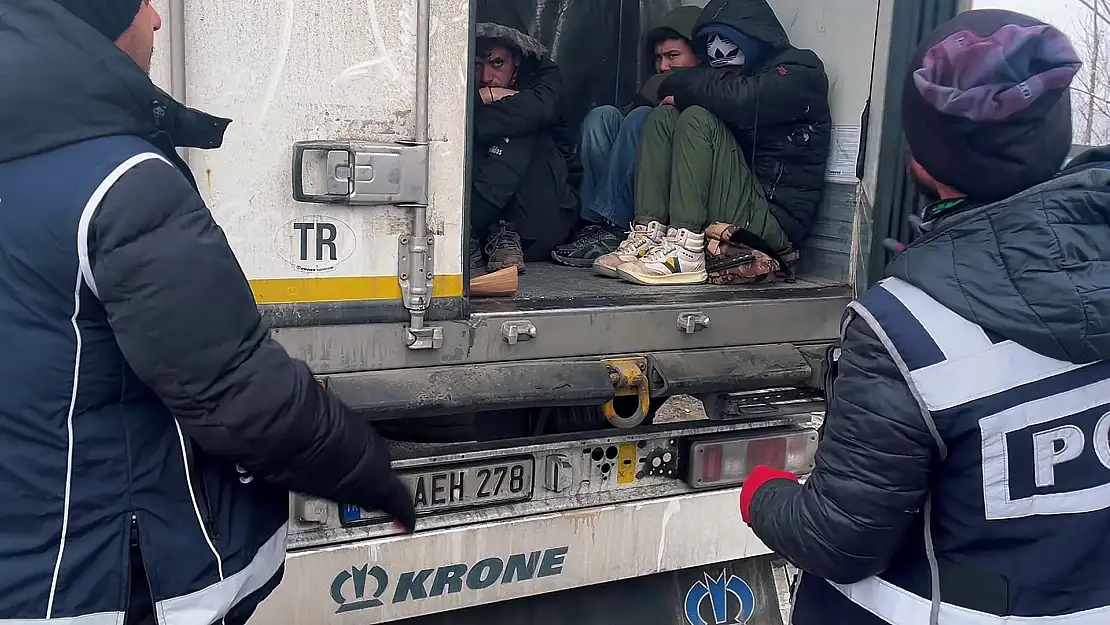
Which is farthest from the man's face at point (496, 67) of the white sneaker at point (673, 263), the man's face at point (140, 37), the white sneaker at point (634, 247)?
the man's face at point (140, 37)

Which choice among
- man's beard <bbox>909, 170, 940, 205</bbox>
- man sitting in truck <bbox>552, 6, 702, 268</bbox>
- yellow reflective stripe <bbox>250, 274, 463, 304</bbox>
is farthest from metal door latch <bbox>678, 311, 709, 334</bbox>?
man sitting in truck <bbox>552, 6, 702, 268</bbox>

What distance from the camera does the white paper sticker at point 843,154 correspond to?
291 cm

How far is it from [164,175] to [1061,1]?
93.9 inches

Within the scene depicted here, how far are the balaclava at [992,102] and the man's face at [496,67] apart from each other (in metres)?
2.22

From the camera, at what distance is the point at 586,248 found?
3.49 m

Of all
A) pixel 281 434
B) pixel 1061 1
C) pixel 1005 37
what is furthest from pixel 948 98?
pixel 1061 1

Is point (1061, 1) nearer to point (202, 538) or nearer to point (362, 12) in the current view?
point (362, 12)

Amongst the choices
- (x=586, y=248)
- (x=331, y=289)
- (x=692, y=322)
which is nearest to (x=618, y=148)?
(x=586, y=248)

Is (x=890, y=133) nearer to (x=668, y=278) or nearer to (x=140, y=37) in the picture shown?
(x=668, y=278)

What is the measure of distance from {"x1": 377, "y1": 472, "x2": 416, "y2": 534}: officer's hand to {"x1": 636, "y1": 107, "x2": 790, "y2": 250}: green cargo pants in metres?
1.62

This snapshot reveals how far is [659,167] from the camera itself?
3273 mm

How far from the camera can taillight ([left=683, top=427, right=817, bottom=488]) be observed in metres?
2.52

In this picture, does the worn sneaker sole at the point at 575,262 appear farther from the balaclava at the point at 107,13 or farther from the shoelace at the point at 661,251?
the balaclava at the point at 107,13

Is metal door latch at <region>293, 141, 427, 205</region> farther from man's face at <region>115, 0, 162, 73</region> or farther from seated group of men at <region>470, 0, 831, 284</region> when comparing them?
seated group of men at <region>470, 0, 831, 284</region>
